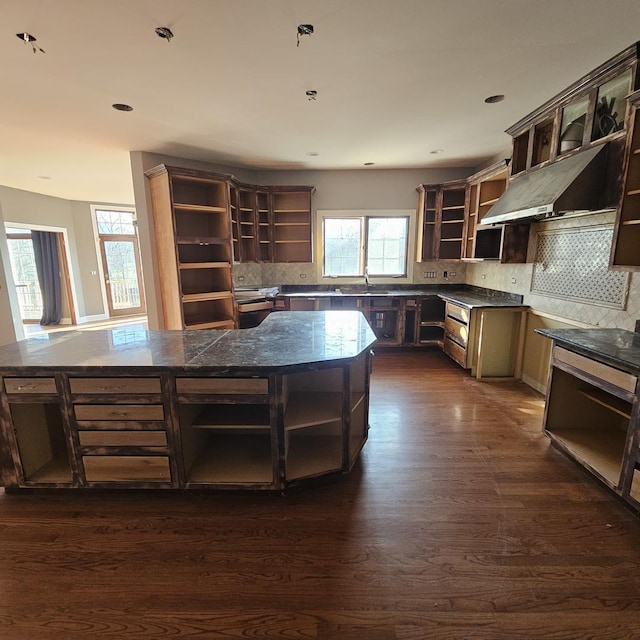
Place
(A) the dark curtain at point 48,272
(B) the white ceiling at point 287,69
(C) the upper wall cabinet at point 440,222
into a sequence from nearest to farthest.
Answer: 1. (B) the white ceiling at point 287,69
2. (C) the upper wall cabinet at point 440,222
3. (A) the dark curtain at point 48,272

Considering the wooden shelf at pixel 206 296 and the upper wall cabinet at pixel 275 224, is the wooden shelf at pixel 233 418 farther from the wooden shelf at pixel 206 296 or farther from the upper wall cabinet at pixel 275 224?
the upper wall cabinet at pixel 275 224

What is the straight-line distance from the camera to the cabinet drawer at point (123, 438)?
6.03 feet

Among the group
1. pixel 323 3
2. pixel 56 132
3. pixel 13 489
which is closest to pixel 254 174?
pixel 56 132

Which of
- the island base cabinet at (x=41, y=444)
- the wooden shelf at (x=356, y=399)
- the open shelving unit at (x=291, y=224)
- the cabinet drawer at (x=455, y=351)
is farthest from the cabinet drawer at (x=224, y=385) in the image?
the open shelving unit at (x=291, y=224)

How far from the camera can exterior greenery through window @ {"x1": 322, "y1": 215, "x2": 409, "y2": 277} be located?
528cm

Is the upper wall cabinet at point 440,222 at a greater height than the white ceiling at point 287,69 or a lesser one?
lesser

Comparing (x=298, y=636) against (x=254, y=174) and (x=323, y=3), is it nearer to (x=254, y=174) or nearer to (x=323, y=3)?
(x=323, y=3)

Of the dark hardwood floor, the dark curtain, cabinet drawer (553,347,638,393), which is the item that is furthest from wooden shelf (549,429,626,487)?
the dark curtain

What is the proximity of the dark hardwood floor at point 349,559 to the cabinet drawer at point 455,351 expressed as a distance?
177 centimetres

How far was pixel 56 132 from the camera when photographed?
3359 mm

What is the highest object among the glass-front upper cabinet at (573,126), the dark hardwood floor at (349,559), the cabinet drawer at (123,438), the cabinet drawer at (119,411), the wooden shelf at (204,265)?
the glass-front upper cabinet at (573,126)

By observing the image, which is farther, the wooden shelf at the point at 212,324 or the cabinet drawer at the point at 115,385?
the wooden shelf at the point at 212,324

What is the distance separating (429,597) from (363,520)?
1.56 ft

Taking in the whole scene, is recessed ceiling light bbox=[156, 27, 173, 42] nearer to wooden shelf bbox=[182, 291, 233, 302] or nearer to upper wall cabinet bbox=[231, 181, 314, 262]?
wooden shelf bbox=[182, 291, 233, 302]
